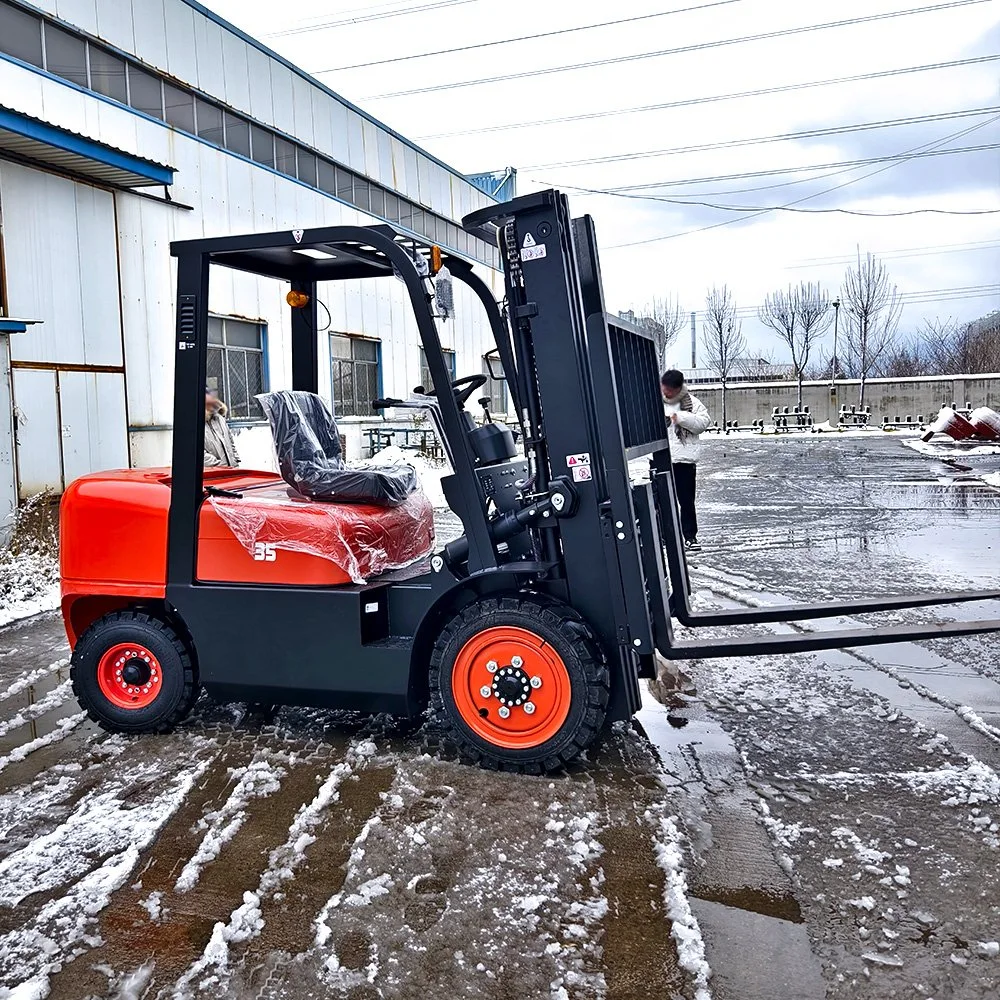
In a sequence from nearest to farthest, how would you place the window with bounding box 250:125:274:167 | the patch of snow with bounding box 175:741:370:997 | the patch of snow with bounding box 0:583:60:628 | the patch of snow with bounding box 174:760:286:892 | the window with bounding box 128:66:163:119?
the patch of snow with bounding box 175:741:370:997, the patch of snow with bounding box 174:760:286:892, the patch of snow with bounding box 0:583:60:628, the window with bounding box 128:66:163:119, the window with bounding box 250:125:274:167

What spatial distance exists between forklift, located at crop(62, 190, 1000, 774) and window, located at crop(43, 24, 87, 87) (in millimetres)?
9196

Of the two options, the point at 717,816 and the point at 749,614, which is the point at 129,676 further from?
the point at 749,614

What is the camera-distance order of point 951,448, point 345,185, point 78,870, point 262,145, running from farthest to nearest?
1. point 951,448
2. point 345,185
3. point 262,145
4. point 78,870

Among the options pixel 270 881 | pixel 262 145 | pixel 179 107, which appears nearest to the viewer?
pixel 270 881

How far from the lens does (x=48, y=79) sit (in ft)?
36.6

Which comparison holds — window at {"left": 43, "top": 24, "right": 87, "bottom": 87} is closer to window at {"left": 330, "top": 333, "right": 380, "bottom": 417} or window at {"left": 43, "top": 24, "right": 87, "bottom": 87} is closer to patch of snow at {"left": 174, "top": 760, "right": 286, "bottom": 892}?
window at {"left": 330, "top": 333, "right": 380, "bottom": 417}

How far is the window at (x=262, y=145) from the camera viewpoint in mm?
16062

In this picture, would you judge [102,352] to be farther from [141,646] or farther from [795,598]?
[795,598]

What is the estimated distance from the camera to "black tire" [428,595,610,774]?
3.89 meters

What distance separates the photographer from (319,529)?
4.27m

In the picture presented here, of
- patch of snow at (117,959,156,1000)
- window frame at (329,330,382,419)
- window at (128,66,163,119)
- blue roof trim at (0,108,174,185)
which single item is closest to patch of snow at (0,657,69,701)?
patch of snow at (117,959,156,1000)

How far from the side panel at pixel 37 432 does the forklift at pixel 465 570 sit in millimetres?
5871

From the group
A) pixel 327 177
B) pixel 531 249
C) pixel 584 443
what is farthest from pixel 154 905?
pixel 327 177

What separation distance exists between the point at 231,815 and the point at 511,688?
1.26 metres
